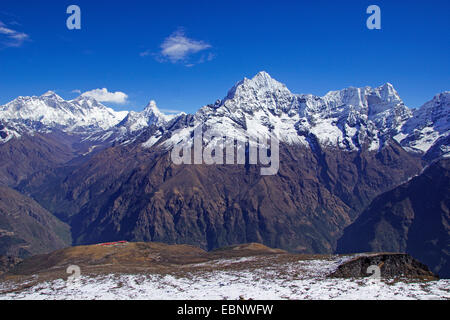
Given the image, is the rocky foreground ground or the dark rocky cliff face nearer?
the rocky foreground ground

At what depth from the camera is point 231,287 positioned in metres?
42.5

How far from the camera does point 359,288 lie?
36.9 metres

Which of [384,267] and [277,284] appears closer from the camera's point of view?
[277,284]

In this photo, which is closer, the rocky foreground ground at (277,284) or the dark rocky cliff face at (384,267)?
the rocky foreground ground at (277,284)

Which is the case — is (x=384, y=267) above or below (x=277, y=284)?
above

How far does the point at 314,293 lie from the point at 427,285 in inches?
452
